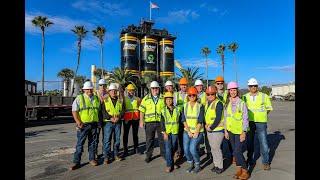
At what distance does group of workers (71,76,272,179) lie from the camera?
22.2 ft

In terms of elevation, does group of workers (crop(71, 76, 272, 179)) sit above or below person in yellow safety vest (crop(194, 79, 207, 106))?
below

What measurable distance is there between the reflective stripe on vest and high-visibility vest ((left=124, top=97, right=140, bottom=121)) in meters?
3.48

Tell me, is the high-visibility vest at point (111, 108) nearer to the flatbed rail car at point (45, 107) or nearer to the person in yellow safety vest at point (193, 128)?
the person in yellow safety vest at point (193, 128)

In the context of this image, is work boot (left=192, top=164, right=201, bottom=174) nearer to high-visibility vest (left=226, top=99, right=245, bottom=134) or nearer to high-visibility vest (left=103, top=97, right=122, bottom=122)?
high-visibility vest (left=226, top=99, right=245, bottom=134)

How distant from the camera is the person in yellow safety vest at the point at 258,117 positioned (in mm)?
7168

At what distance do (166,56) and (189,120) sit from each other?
62.1m

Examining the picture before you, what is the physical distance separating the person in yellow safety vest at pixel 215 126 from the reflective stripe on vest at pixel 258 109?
0.85 meters

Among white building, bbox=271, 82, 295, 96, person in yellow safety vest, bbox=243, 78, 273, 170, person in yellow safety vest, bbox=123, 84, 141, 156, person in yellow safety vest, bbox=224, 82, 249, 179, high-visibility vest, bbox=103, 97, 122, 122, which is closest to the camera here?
person in yellow safety vest, bbox=224, 82, 249, 179

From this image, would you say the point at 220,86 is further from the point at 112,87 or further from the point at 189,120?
the point at 112,87

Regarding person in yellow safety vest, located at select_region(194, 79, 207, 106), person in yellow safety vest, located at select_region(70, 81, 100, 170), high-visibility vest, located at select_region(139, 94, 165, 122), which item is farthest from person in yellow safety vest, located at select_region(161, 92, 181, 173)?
person in yellow safety vest, located at select_region(70, 81, 100, 170)
